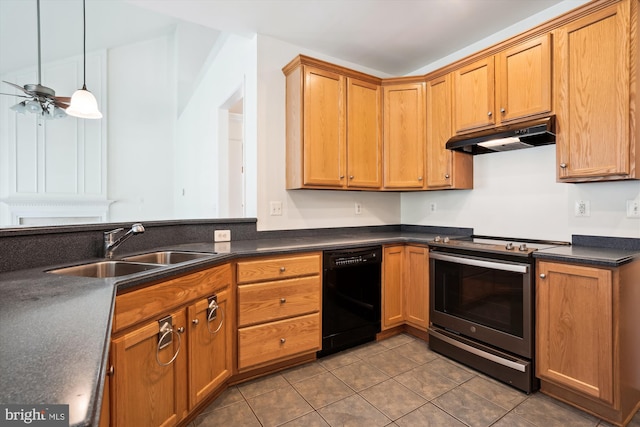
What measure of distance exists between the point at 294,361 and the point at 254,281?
71 centimetres

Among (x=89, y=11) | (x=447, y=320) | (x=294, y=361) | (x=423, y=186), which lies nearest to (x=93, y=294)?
(x=294, y=361)

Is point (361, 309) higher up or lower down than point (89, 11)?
lower down

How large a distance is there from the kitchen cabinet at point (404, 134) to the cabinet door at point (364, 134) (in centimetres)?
8

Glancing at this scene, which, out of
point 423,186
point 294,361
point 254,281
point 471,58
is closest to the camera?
point 254,281

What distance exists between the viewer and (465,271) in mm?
2277

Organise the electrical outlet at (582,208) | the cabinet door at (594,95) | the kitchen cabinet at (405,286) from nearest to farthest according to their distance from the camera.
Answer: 1. the cabinet door at (594,95)
2. the electrical outlet at (582,208)
3. the kitchen cabinet at (405,286)

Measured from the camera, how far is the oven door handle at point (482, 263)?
6.34 ft

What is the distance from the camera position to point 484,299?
85.1 inches

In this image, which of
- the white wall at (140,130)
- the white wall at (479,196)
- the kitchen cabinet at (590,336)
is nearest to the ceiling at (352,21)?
the white wall at (479,196)

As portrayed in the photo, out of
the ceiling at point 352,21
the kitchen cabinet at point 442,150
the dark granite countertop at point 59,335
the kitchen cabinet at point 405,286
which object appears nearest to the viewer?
the dark granite countertop at point 59,335

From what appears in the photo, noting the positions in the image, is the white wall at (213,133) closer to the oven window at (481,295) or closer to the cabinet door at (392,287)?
the cabinet door at (392,287)

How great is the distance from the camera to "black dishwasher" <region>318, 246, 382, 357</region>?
7.68 ft

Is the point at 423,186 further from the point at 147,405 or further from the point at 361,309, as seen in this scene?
the point at 147,405

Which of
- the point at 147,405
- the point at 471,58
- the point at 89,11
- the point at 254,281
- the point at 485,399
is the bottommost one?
the point at 485,399
